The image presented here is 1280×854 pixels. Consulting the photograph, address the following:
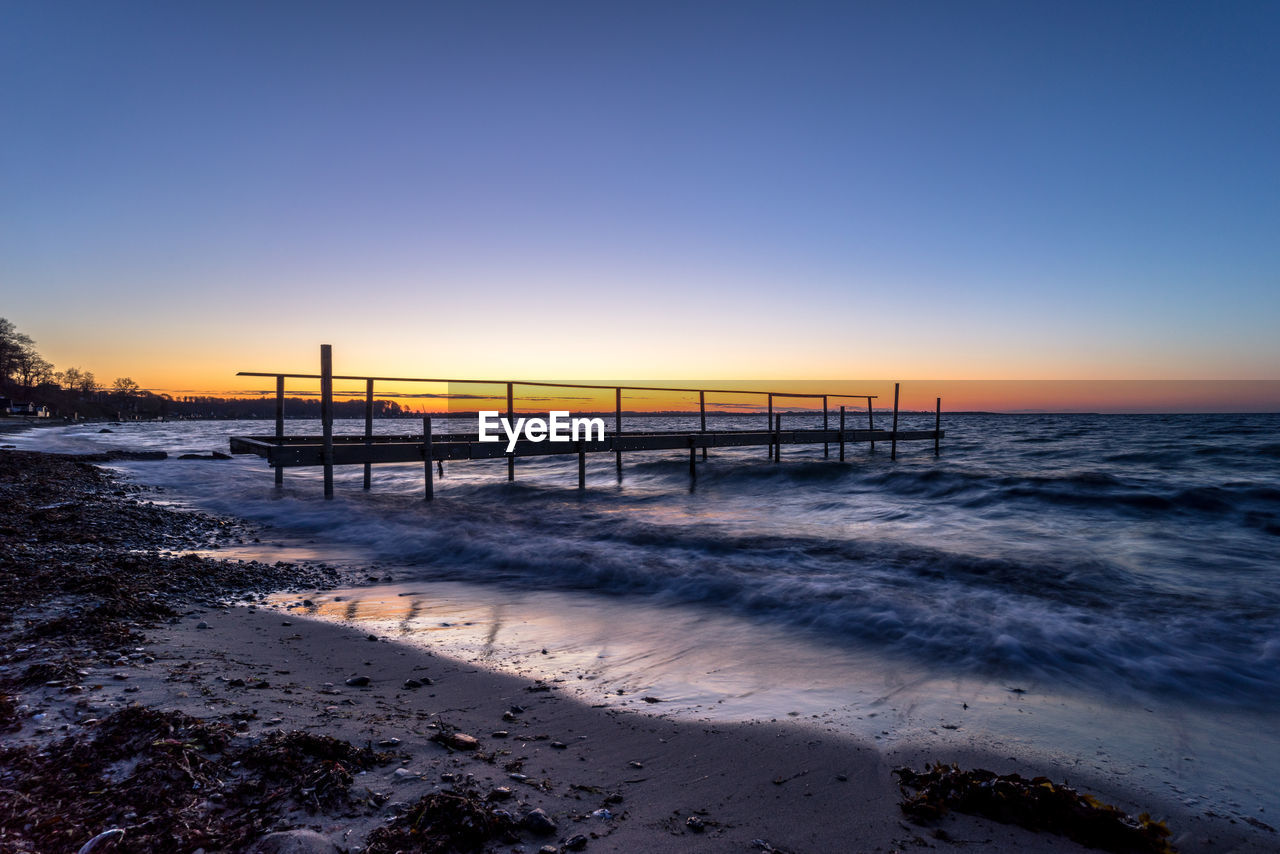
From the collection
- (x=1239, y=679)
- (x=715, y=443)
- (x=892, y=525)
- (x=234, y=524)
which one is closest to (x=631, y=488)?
(x=715, y=443)

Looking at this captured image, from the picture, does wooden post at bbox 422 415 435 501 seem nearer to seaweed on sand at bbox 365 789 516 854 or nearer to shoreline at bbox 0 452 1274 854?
shoreline at bbox 0 452 1274 854

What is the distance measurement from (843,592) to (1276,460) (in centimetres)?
2441

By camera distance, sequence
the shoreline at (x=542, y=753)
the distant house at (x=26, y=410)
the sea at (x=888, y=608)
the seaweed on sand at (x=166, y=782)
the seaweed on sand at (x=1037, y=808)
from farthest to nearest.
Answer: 1. the distant house at (x=26, y=410)
2. the sea at (x=888, y=608)
3. the seaweed on sand at (x=1037, y=808)
4. the shoreline at (x=542, y=753)
5. the seaweed on sand at (x=166, y=782)

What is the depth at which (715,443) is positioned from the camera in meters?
18.6

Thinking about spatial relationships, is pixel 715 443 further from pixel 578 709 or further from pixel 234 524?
pixel 578 709

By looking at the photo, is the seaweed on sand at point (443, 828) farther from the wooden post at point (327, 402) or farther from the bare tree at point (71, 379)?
the bare tree at point (71, 379)

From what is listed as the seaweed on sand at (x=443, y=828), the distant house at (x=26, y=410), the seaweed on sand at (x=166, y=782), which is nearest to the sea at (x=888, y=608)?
the seaweed on sand at (x=443, y=828)

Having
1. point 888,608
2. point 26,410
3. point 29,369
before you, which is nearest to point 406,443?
point 888,608

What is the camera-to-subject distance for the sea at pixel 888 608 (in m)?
3.26

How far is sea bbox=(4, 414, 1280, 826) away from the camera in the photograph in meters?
3.26

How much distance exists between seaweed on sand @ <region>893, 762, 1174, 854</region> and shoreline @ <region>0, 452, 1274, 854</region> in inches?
2.3

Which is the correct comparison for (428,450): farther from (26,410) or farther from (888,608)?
(26,410)

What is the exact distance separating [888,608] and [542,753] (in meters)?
4.06

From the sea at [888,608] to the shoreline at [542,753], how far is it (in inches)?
9.5
